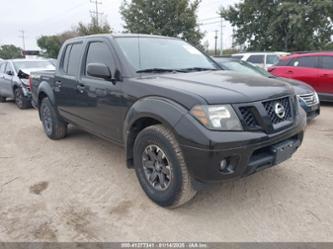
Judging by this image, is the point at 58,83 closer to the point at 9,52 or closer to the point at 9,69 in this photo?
the point at 9,69

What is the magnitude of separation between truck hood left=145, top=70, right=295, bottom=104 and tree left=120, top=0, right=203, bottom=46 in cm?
2167

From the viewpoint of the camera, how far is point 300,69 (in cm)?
867

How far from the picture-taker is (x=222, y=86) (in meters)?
2.92

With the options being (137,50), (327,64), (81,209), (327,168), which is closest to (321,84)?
(327,64)

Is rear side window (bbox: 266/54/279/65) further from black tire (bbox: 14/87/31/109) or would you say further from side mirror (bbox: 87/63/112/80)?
side mirror (bbox: 87/63/112/80)

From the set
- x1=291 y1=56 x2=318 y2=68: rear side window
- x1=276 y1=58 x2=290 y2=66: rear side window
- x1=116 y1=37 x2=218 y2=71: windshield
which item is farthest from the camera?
x1=276 y1=58 x2=290 y2=66: rear side window

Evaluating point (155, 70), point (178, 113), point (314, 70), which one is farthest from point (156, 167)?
point (314, 70)

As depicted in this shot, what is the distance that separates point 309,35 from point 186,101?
839 inches

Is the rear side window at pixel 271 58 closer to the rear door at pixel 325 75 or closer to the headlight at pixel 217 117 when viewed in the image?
the rear door at pixel 325 75

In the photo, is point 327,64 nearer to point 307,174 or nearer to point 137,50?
point 307,174

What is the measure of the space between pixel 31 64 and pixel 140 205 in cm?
859

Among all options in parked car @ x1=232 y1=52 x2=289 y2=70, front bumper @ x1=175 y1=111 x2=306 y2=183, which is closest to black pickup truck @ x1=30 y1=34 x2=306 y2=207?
front bumper @ x1=175 y1=111 x2=306 y2=183

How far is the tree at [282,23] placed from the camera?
19.6 meters

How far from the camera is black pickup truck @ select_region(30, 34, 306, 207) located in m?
2.61
